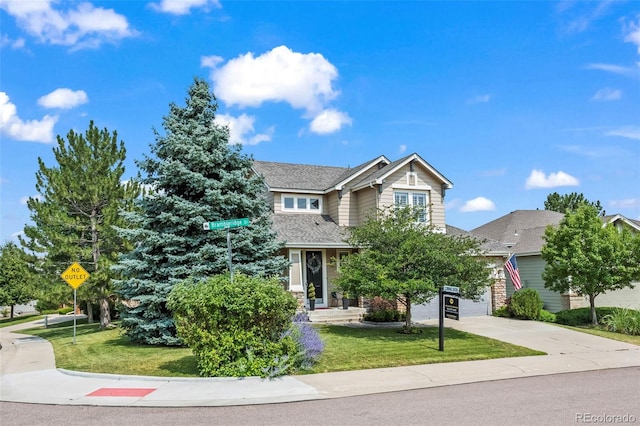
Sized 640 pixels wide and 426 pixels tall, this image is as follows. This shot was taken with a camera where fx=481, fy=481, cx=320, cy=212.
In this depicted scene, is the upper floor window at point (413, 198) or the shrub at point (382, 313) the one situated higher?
the upper floor window at point (413, 198)

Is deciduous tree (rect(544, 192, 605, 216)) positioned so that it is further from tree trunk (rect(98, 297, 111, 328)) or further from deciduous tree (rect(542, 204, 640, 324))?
tree trunk (rect(98, 297, 111, 328))

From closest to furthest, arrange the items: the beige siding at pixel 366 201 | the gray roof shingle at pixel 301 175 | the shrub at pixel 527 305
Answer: the shrub at pixel 527 305
the beige siding at pixel 366 201
the gray roof shingle at pixel 301 175

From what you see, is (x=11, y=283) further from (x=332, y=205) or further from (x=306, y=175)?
(x=332, y=205)

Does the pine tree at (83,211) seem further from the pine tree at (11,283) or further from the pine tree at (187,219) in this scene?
the pine tree at (11,283)

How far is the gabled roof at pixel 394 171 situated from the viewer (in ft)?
67.6

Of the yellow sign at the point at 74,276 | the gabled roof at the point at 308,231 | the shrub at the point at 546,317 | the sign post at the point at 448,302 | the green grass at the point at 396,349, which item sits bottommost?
the shrub at the point at 546,317

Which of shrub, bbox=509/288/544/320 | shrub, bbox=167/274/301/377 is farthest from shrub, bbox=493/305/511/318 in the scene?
shrub, bbox=167/274/301/377

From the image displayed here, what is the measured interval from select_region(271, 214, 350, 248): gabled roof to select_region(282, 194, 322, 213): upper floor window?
17.0 inches

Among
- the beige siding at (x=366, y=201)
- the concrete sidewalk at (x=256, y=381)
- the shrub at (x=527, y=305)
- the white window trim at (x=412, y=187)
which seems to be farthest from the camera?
the white window trim at (x=412, y=187)

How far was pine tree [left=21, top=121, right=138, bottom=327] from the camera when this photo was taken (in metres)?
18.3

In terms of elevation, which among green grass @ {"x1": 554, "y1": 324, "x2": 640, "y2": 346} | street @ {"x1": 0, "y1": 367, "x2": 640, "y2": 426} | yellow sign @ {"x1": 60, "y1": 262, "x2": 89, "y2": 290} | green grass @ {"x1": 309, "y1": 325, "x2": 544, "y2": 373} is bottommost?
green grass @ {"x1": 554, "y1": 324, "x2": 640, "y2": 346}

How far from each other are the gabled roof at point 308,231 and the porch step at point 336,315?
2.53 m

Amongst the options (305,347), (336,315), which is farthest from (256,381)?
(336,315)

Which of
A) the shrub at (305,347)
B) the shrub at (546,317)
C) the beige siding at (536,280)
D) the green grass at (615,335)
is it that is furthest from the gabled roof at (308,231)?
the beige siding at (536,280)
